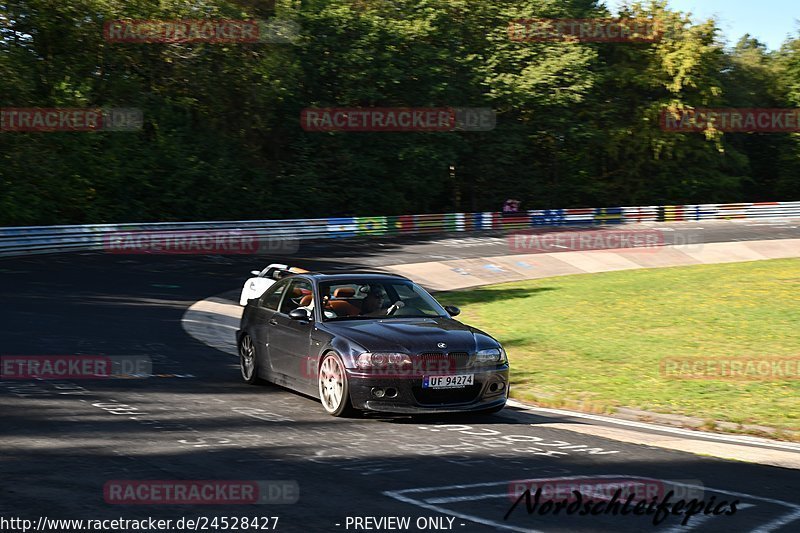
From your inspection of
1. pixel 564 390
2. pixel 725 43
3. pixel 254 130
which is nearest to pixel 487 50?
pixel 254 130

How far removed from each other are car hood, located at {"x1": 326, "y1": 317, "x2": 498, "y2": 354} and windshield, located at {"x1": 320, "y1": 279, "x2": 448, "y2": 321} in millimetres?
257

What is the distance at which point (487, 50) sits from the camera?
2071 inches

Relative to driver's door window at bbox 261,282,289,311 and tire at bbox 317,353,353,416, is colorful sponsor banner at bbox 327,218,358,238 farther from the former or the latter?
tire at bbox 317,353,353,416

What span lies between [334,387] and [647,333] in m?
10.5

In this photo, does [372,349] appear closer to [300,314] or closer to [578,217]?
[300,314]

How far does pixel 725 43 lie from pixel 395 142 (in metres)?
24.8

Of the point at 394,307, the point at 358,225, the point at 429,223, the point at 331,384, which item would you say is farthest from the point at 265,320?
the point at 429,223

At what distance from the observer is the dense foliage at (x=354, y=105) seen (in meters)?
39.7

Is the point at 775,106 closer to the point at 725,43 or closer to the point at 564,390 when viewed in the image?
the point at 725,43

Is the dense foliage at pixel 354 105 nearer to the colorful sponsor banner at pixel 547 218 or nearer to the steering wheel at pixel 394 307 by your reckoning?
the colorful sponsor banner at pixel 547 218

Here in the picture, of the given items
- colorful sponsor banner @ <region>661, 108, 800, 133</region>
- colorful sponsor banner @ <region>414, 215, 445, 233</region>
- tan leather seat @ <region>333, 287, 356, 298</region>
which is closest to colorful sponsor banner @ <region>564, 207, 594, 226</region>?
colorful sponsor banner @ <region>414, 215, 445, 233</region>

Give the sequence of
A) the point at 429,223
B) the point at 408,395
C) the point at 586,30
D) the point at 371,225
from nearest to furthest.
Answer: the point at 408,395 < the point at 371,225 < the point at 429,223 < the point at 586,30

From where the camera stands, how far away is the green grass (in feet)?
38.5

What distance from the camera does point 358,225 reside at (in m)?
41.0
